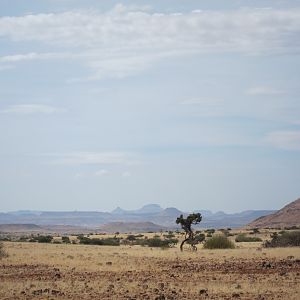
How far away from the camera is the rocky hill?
134 meters

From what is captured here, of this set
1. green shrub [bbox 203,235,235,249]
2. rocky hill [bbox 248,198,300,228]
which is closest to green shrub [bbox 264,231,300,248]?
green shrub [bbox 203,235,235,249]

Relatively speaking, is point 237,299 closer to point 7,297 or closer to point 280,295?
point 280,295

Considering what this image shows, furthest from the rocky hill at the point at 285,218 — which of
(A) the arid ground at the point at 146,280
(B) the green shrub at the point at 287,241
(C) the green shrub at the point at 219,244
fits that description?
(A) the arid ground at the point at 146,280

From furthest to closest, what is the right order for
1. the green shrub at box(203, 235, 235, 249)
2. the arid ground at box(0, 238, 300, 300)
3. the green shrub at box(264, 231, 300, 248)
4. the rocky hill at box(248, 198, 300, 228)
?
the rocky hill at box(248, 198, 300, 228) < the green shrub at box(203, 235, 235, 249) < the green shrub at box(264, 231, 300, 248) < the arid ground at box(0, 238, 300, 300)

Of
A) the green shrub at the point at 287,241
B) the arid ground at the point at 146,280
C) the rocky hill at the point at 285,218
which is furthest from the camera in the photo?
the rocky hill at the point at 285,218

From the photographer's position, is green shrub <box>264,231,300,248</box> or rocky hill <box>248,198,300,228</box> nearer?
green shrub <box>264,231,300,248</box>

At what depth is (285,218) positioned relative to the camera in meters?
142

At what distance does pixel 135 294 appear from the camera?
19500 mm

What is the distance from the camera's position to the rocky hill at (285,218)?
13438 cm

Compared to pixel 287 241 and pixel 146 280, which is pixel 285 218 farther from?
pixel 146 280

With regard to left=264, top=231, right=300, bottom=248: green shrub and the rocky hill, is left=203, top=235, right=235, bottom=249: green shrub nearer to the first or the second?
left=264, top=231, right=300, bottom=248: green shrub

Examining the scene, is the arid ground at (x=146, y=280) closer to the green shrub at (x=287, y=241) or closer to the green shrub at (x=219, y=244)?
the green shrub at (x=219, y=244)

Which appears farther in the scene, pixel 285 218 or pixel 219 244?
pixel 285 218

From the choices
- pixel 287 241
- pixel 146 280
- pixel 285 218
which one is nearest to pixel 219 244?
pixel 287 241
